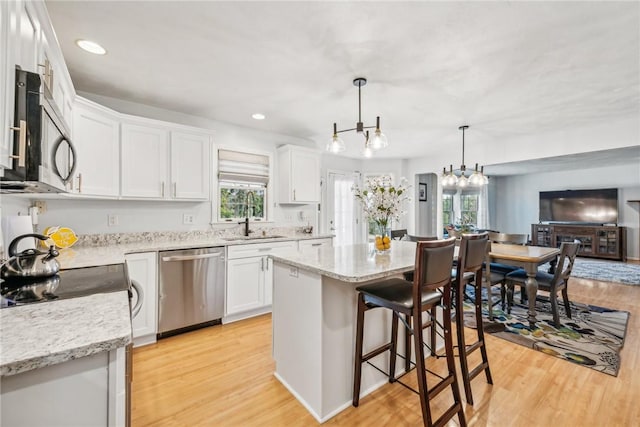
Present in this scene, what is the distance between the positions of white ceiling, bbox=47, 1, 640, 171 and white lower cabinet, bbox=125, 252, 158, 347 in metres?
1.65

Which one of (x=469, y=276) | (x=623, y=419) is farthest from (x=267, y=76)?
(x=623, y=419)

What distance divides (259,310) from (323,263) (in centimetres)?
202

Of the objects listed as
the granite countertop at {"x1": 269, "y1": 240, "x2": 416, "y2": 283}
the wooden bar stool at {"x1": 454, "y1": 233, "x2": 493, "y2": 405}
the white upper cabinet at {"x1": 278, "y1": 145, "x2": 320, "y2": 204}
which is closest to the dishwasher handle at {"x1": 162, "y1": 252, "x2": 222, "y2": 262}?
the granite countertop at {"x1": 269, "y1": 240, "x2": 416, "y2": 283}

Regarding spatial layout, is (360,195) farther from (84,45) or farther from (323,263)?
(84,45)

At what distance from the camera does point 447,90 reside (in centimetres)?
277

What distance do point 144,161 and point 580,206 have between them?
32.2 ft

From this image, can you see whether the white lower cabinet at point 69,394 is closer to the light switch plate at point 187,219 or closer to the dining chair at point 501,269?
the light switch plate at point 187,219

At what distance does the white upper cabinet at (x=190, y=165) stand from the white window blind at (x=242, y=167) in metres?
0.35

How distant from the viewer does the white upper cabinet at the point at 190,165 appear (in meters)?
3.13

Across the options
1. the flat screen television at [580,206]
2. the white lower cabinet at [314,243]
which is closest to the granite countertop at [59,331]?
the white lower cabinet at [314,243]

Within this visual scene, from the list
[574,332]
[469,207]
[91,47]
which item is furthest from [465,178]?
[469,207]

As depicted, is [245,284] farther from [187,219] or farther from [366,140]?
[366,140]

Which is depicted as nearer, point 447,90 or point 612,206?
point 447,90

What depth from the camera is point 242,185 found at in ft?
12.9
